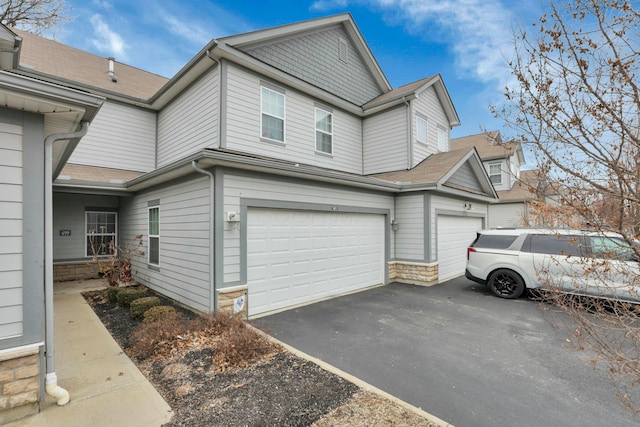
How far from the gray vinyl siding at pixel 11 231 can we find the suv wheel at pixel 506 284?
8958 millimetres

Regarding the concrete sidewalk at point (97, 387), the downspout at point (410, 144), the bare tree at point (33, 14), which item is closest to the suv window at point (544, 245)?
the downspout at point (410, 144)

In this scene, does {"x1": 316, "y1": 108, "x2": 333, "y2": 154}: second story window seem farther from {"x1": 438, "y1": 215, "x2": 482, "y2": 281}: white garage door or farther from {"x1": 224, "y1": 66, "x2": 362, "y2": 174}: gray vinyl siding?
{"x1": 438, "y1": 215, "x2": 482, "y2": 281}: white garage door

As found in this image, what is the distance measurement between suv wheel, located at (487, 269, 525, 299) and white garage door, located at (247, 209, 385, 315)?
3.04 m

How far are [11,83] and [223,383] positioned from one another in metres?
3.55

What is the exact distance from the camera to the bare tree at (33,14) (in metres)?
9.98

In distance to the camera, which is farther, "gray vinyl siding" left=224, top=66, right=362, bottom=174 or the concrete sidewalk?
"gray vinyl siding" left=224, top=66, right=362, bottom=174

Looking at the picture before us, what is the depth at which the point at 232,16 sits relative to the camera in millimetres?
11953

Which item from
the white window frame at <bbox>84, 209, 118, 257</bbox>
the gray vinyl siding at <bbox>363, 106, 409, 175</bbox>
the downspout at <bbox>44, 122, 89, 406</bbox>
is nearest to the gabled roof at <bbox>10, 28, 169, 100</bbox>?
the white window frame at <bbox>84, 209, 118, 257</bbox>

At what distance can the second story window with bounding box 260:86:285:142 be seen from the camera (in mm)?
8453

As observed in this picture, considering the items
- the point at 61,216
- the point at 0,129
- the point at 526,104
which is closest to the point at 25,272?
the point at 0,129

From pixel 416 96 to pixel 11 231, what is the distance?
1111 centimetres

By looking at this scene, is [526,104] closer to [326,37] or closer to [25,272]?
[25,272]

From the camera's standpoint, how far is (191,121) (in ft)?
28.6

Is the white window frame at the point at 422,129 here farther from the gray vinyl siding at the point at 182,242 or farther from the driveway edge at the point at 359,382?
the driveway edge at the point at 359,382
